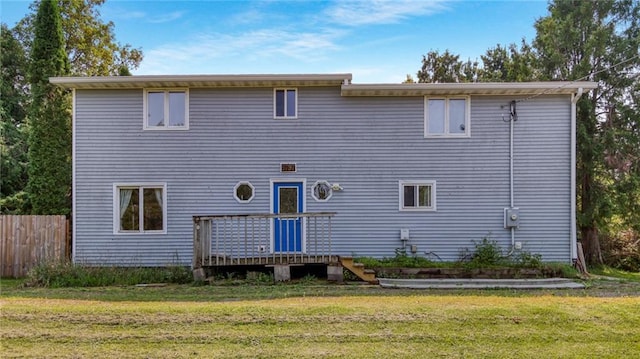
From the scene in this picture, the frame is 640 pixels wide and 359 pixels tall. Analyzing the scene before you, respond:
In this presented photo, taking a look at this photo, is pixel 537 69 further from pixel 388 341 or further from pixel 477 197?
pixel 388 341

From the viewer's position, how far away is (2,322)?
4820 millimetres

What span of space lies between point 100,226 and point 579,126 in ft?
44.5

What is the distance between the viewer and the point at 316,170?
9.88 metres

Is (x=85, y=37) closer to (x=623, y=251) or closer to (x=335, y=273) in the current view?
(x=335, y=273)

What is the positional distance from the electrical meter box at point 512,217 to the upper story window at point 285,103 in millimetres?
5558

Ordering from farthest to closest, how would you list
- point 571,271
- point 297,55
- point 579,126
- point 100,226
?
point 579,126 → point 297,55 → point 100,226 → point 571,271

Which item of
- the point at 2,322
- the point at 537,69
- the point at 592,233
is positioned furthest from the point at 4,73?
the point at 592,233

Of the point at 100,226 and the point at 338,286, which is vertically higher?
the point at 100,226

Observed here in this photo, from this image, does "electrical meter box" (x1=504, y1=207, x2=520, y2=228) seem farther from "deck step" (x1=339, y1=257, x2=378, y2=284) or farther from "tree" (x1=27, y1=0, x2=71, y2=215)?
"tree" (x1=27, y1=0, x2=71, y2=215)

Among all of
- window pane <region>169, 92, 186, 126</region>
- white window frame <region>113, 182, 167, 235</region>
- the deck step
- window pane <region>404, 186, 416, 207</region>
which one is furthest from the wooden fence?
window pane <region>404, 186, 416, 207</region>

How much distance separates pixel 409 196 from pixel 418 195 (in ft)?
0.72

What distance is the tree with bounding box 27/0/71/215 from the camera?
35.6ft

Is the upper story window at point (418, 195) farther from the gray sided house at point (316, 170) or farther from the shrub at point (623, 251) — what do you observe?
the shrub at point (623, 251)

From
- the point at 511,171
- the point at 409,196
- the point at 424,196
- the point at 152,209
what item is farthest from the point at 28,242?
the point at 511,171
